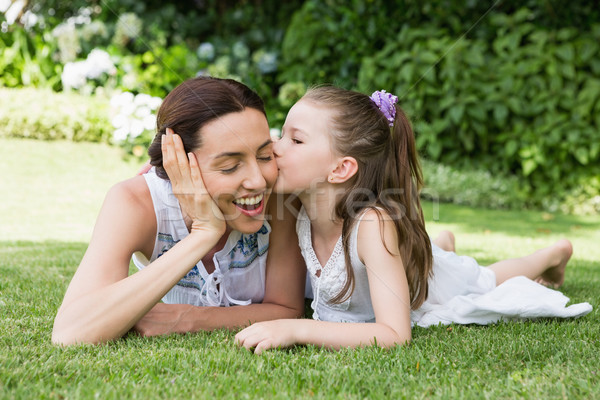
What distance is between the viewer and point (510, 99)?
30.8 ft

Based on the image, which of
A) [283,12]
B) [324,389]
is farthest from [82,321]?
[283,12]

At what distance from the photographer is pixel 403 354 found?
8.03 ft

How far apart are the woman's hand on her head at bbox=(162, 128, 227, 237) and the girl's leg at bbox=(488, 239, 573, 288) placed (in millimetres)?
2203

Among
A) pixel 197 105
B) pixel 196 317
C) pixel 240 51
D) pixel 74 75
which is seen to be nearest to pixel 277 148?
pixel 197 105

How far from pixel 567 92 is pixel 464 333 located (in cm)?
759

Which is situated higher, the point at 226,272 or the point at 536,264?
the point at 226,272

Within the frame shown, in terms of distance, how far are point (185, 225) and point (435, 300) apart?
1490 mm

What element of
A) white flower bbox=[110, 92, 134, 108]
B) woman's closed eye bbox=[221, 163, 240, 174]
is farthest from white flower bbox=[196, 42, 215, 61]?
woman's closed eye bbox=[221, 163, 240, 174]

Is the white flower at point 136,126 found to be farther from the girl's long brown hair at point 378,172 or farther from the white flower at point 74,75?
the girl's long brown hair at point 378,172

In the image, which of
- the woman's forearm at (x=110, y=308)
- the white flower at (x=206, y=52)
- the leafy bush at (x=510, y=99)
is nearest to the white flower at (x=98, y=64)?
the white flower at (x=206, y=52)

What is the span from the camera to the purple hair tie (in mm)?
3172

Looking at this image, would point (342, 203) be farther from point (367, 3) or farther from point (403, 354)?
point (367, 3)

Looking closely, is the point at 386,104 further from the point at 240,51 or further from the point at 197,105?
the point at 240,51

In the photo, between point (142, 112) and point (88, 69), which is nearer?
point (142, 112)
